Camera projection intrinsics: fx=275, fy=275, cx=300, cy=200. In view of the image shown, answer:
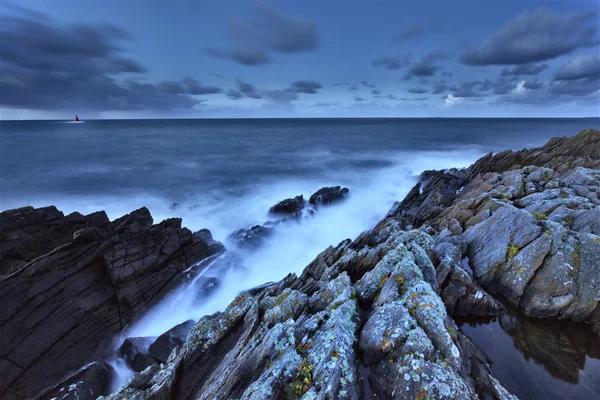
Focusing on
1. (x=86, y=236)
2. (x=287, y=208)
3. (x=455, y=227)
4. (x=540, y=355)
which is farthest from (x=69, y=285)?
(x=455, y=227)

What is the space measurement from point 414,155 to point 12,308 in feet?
256

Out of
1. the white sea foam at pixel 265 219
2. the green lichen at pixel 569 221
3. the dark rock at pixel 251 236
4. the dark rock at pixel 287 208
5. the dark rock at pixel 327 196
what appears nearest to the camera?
the green lichen at pixel 569 221

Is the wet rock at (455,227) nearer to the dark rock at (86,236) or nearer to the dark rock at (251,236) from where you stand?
the dark rock at (251,236)

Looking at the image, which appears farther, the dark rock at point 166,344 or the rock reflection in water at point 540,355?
the dark rock at point 166,344

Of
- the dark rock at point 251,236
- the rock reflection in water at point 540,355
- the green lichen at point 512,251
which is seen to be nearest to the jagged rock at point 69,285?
the dark rock at point 251,236

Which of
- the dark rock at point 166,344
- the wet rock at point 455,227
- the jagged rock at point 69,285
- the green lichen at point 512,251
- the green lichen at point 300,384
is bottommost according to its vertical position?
the dark rock at point 166,344

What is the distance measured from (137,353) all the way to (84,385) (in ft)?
7.65

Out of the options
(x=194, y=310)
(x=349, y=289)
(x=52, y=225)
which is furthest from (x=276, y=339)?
(x=52, y=225)

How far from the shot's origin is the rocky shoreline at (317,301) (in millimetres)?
7953

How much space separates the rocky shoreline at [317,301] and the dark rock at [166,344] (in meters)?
0.07

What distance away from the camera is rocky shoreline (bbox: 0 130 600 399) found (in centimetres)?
795

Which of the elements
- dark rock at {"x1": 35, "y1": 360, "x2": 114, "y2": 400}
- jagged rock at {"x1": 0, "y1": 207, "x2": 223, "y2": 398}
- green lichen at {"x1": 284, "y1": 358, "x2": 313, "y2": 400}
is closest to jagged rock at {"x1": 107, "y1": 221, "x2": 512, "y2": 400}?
green lichen at {"x1": 284, "y1": 358, "x2": 313, "y2": 400}

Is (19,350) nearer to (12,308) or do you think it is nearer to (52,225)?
(12,308)

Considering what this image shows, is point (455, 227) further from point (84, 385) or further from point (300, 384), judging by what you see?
point (84, 385)
